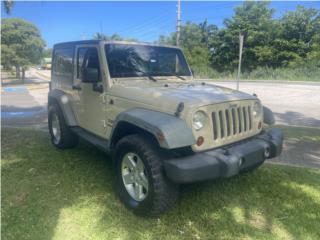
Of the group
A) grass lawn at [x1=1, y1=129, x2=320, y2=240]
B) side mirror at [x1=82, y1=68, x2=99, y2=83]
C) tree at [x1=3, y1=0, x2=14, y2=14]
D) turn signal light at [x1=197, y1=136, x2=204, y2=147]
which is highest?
tree at [x1=3, y1=0, x2=14, y2=14]

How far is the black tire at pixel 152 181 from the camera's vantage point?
3.03m

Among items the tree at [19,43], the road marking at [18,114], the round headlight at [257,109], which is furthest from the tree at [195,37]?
the round headlight at [257,109]

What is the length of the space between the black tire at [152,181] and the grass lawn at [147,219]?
0.59 ft

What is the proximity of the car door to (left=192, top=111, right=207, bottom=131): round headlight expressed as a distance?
155 centimetres

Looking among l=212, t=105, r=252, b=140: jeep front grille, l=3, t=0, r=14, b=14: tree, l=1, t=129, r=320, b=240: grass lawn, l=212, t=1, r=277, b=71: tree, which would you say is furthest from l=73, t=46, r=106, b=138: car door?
l=212, t=1, r=277, b=71: tree

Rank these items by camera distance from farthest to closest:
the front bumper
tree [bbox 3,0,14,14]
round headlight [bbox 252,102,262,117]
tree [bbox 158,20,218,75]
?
tree [bbox 158,20,218,75] → tree [bbox 3,0,14,14] → round headlight [bbox 252,102,262,117] → the front bumper

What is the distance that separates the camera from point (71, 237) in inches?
119

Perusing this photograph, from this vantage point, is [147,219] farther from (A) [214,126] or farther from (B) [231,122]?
(B) [231,122]

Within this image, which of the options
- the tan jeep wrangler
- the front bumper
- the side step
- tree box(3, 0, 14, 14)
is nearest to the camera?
the front bumper

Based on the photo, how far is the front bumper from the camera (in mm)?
2781

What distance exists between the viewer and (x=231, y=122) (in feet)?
10.9

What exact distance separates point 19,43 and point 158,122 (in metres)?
27.0

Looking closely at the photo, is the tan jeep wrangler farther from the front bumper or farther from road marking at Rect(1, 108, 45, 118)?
road marking at Rect(1, 108, 45, 118)

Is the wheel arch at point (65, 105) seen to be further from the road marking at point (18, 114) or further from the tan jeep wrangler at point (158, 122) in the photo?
the road marking at point (18, 114)
